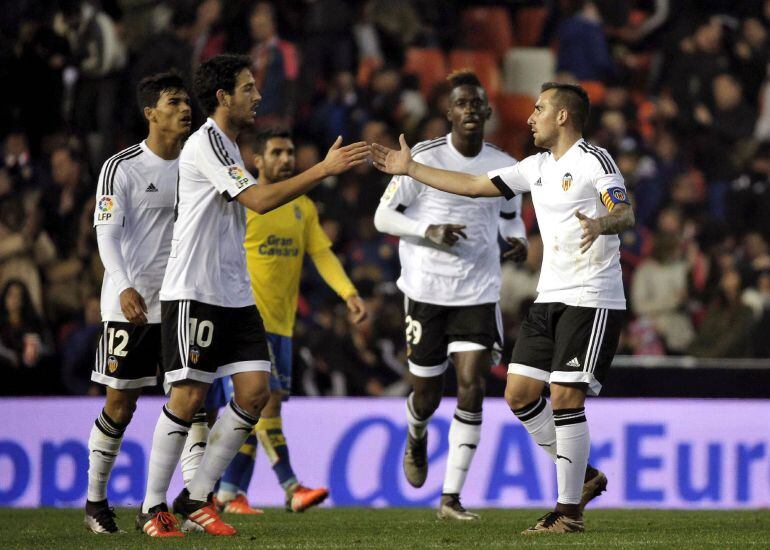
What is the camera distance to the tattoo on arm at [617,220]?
606 centimetres

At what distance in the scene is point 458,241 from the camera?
8.45 m

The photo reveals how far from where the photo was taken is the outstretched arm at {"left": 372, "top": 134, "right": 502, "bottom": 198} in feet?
22.6

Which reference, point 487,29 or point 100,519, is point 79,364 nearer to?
point 100,519

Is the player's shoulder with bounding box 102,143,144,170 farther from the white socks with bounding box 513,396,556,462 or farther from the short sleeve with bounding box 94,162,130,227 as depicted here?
the white socks with bounding box 513,396,556,462

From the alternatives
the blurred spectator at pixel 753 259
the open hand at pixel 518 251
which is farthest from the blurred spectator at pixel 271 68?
the open hand at pixel 518 251

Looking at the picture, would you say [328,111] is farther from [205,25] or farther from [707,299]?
Answer: [707,299]

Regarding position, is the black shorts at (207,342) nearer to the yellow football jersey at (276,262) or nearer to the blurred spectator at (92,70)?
the yellow football jersey at (276,262)

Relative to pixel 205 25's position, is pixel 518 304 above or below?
below

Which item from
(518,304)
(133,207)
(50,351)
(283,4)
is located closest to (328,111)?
(283,4)

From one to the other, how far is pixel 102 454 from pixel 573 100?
3161 mm

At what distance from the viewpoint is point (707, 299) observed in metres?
13.4

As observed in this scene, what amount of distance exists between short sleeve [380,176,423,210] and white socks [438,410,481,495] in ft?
4.65

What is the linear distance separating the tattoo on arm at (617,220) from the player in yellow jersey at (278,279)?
2911 mm

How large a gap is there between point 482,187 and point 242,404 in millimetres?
1742
